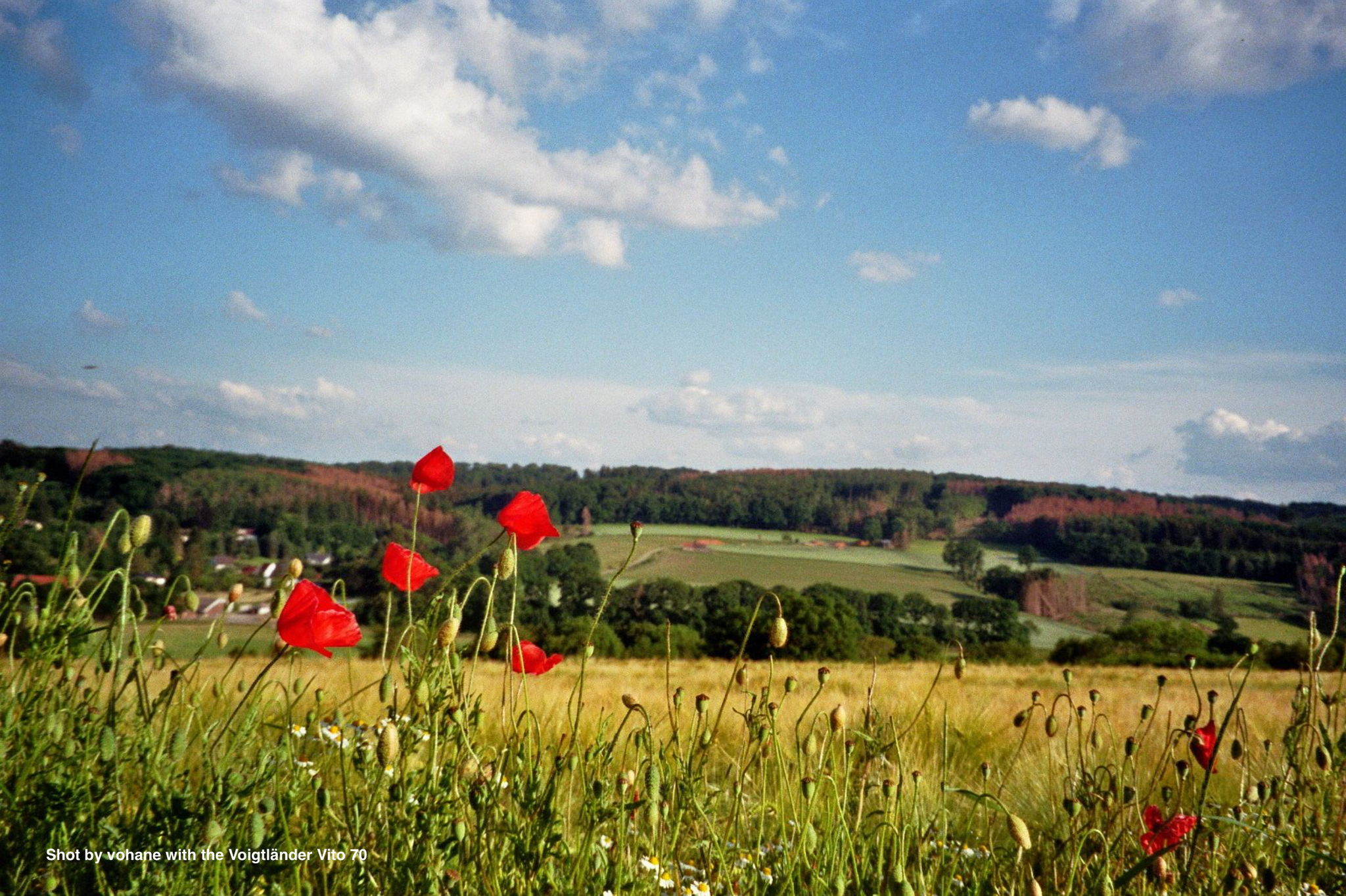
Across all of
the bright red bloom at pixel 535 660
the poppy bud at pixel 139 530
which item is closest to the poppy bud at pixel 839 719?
the bright red bloom at pixel 535 660

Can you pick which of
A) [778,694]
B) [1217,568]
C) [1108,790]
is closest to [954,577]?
[1217,568]

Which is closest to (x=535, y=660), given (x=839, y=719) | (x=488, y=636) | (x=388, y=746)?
(x=488, y=636)

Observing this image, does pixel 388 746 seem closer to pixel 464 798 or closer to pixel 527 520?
pixel 464 798

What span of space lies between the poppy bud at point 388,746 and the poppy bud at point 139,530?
66cm

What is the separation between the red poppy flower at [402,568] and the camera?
5.10ft

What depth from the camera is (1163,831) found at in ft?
5.59

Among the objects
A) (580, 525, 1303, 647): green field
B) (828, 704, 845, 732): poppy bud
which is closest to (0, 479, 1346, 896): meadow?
(828, 704, 845, 732): poppy bud

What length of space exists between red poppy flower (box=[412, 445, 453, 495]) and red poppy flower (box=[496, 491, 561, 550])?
0.79ft

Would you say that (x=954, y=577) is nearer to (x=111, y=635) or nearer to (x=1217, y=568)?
(x=1217, y=568)

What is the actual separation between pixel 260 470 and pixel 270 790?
51.2 metres

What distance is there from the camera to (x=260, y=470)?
46.7m

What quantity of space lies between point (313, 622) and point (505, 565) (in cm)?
34

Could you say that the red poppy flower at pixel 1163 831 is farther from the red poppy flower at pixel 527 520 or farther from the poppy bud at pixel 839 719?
the red poppy flower at pixel 527 520

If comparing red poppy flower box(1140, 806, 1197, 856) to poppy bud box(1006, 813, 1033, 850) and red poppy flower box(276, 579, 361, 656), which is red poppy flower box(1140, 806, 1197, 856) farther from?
red poppy flower box(276, 579, 361, 656)
